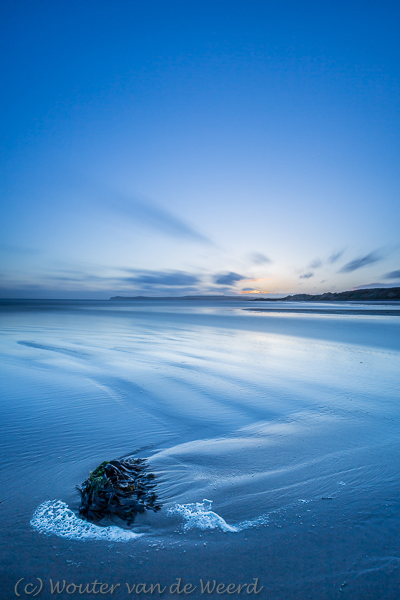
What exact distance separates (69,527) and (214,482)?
1233 mm

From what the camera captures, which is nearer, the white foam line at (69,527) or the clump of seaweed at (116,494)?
the white foam line at (69,527)

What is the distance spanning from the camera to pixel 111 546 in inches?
76.9

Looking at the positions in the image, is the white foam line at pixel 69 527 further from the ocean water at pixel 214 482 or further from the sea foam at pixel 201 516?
the sea foam at pixel 201 516

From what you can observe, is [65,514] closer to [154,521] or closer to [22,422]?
[154,521]

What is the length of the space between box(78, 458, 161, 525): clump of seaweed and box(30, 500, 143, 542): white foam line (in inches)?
3.3

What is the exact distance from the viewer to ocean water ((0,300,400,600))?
1.78 metres

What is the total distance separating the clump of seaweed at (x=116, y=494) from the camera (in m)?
2.25

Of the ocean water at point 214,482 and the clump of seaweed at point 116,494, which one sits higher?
the clump of seaweed at point 116,494

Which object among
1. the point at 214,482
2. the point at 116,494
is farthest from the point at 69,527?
the point at 214,482

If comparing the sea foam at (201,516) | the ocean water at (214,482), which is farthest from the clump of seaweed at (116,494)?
the sea foam at (201,516)

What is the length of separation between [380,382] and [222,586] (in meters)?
5.64

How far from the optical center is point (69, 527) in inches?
82.9

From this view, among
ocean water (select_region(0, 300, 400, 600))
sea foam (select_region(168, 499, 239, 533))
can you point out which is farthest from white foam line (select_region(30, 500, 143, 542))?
sea foam (select_region(168, 499, 239, 533))

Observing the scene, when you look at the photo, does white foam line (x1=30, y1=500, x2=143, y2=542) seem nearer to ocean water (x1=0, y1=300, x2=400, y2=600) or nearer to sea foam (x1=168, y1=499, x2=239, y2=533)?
ocean water (x1=0, y1=300, x2=400, y2=600)
